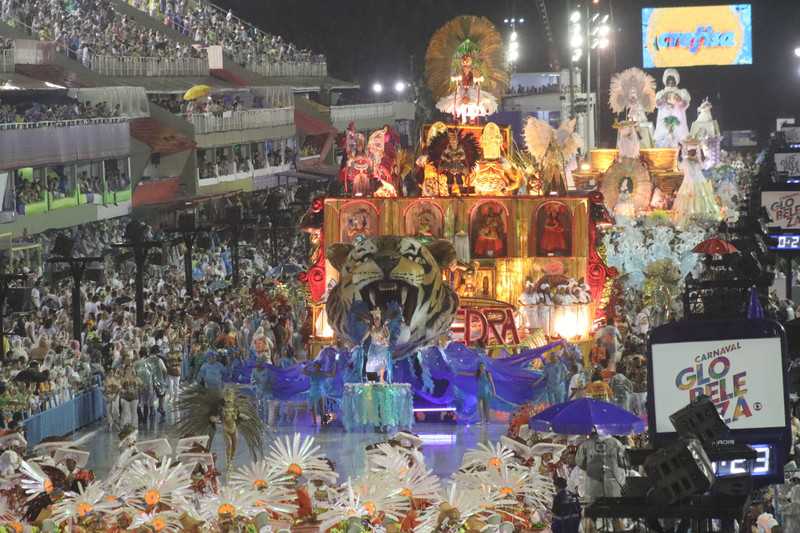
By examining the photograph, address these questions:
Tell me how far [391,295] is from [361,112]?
5158 cm

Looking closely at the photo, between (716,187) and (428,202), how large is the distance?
951 inches

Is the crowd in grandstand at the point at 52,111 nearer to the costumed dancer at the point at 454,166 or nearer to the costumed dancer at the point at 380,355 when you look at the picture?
the costumed dancer at the point at 454,166

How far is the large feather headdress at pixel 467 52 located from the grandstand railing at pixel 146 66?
1656 centimetres

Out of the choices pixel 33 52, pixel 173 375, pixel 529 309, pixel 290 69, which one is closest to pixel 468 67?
pixel 529 309

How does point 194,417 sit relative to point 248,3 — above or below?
below

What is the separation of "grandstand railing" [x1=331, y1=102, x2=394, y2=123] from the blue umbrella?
2140 inches

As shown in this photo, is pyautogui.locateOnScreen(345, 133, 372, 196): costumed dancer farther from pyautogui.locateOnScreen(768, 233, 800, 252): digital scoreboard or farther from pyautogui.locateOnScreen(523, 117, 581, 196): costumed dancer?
pyautogui.locateOnScreen(768, 233, 800, 252): digital scoreboard

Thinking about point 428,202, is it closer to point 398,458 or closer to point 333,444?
point 333,444

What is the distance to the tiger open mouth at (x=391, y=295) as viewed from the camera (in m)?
25.2

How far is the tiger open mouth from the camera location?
25.2 metres

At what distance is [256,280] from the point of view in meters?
39.1

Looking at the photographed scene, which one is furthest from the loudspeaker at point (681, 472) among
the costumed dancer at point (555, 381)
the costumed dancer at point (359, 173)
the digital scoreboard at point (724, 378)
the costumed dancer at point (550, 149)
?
the costumed dancer at point (359, 173)

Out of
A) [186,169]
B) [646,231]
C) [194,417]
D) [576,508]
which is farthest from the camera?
[186,169]

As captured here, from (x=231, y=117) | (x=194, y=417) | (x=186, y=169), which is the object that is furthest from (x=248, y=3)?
(x=194, y=417)
